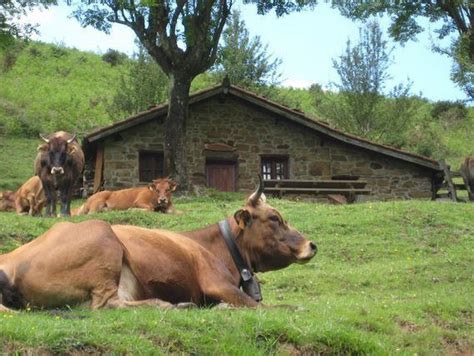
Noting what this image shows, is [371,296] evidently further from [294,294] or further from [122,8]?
[122,8]

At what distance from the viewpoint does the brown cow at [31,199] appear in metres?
24.8

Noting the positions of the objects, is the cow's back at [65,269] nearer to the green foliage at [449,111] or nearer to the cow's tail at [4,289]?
the cow's tail at [4,289]

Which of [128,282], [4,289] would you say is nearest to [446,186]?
[128,282]

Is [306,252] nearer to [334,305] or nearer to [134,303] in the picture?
[334,305]

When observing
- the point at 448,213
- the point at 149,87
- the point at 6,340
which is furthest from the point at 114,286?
the point at 149,87

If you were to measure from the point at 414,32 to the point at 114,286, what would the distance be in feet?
86.9

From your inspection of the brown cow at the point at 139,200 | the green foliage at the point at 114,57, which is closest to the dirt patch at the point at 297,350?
the brown cow at the point at 139,200

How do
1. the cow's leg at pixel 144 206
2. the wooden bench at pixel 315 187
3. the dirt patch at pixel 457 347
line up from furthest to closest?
the wooden bench at pixel 315 187 < the cow's leg at pixel 144 206 < the dirt patch at pixel 457 347

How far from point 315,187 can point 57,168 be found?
1074cm

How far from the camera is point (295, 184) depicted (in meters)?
29.8

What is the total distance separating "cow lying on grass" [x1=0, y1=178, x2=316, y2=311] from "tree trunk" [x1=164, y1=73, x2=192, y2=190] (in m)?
19.9

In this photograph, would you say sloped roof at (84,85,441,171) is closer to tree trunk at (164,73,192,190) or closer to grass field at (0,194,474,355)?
tree trunk at (164,73,192,190)

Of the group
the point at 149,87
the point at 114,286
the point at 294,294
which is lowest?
the point at 294,294

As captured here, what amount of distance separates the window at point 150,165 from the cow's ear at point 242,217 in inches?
910
